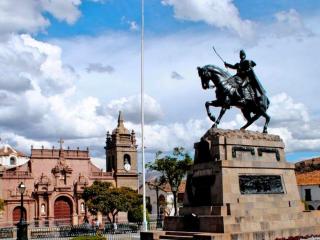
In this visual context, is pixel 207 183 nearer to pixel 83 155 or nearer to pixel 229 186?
pixel 229 186

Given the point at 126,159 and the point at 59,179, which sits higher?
the point at 126,159

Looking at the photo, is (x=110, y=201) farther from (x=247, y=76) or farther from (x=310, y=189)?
(x=247, y=76)

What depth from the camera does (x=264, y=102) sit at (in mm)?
18266

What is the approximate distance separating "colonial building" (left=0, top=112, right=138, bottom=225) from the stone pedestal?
41604mm

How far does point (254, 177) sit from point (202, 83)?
3.58 m

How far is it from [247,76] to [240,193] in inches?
171

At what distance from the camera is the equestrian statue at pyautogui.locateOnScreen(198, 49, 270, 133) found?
56.7 ft

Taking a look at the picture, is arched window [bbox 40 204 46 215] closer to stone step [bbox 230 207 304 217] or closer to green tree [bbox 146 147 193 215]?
green tree [bbox 146 147 193 215]

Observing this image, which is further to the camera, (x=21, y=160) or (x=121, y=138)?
(x=21, y=160)

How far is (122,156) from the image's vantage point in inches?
2734

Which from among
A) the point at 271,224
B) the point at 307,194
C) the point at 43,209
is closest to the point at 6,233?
the point at 43,209

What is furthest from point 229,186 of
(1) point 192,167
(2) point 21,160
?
(2) point 21,160

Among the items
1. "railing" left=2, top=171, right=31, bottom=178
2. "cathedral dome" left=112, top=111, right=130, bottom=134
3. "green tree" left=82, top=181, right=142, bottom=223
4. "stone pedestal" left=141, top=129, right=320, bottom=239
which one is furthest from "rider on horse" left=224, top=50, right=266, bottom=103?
"cathedral dome" left=112, top=111, right=130, bottom=134

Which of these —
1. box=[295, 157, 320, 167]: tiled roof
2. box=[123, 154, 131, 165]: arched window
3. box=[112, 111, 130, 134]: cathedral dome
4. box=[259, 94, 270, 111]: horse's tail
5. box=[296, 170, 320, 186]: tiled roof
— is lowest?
box=[296, 170, 320, 186]: tiled roof
